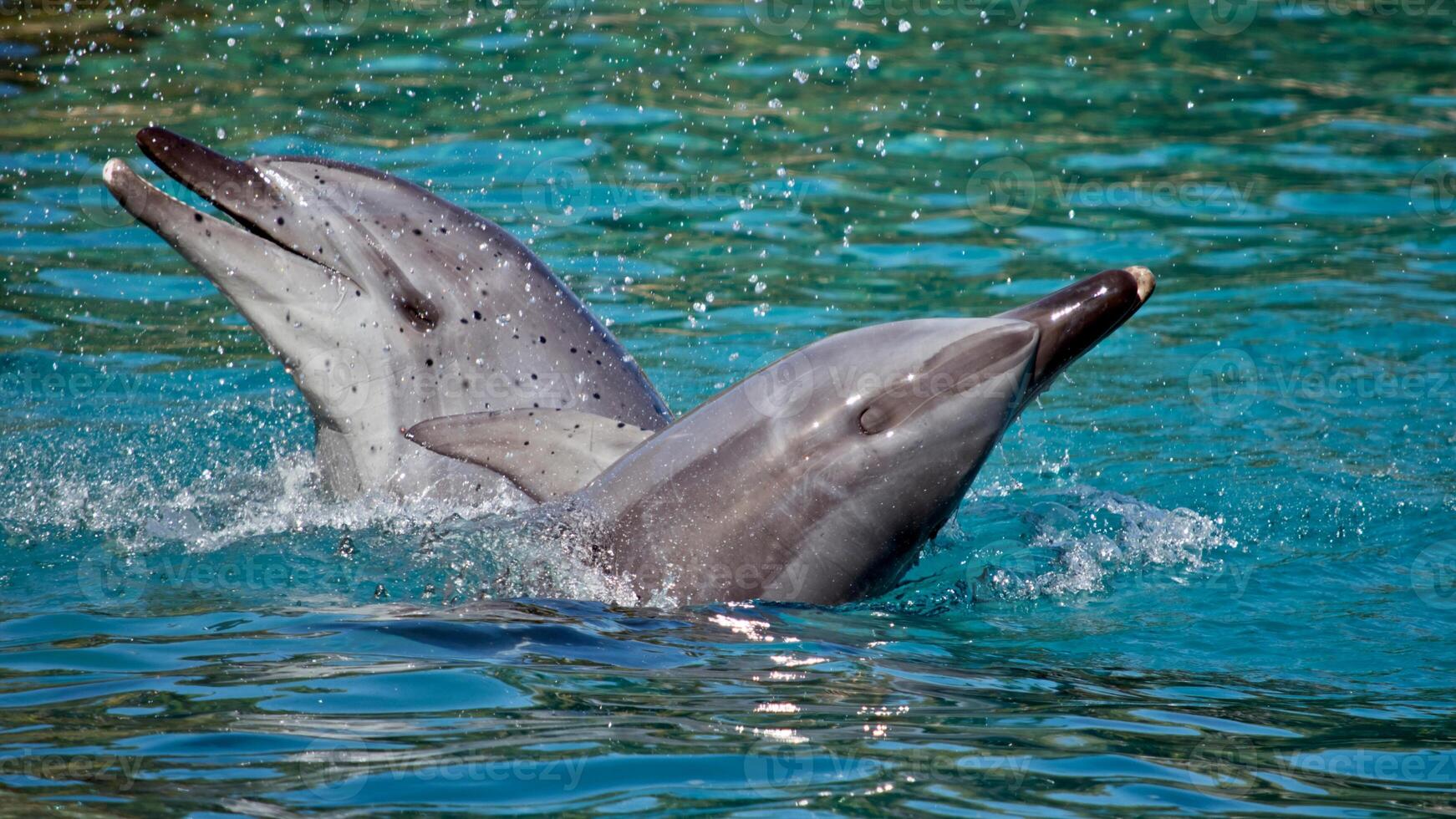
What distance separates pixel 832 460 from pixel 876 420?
208 millimetres

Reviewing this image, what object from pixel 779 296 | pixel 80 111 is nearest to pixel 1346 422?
pixel 779 296

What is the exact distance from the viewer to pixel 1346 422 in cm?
923

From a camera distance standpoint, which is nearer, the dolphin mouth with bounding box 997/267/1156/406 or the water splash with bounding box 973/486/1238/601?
the dolphin mouth with bounding box 997/267/1156/406

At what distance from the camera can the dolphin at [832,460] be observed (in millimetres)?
5281

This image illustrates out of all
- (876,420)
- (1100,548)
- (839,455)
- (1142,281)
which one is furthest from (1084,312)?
(1100,548)

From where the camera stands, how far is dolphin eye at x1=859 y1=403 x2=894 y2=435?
539 centimetres

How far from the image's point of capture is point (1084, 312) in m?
5.25

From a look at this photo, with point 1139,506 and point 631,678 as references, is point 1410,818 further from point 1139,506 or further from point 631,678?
point 1139,506

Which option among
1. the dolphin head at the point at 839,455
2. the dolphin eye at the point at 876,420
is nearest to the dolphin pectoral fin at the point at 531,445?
the dolphin head at the point at 839,455

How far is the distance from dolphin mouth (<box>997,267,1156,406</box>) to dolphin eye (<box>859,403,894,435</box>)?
496 millimetres

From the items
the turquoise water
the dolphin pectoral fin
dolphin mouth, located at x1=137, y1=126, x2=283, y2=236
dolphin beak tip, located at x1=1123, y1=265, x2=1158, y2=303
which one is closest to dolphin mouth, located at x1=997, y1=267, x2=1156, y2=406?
dolphin beak tip, located at x1=1123, y1=265, x2=1158, y2=303

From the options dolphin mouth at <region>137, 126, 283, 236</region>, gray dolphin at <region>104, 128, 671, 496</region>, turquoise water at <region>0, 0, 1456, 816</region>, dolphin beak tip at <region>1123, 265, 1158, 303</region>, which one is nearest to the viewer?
turquoise water at <region>0, 0, 1456, 816</region>

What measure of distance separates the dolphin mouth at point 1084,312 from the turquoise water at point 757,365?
3.55ft

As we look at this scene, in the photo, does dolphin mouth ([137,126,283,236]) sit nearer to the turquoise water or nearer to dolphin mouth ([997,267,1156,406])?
the turquoise water
